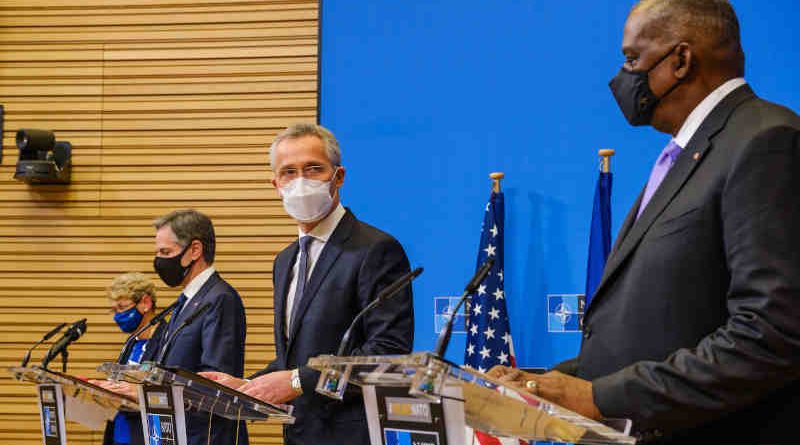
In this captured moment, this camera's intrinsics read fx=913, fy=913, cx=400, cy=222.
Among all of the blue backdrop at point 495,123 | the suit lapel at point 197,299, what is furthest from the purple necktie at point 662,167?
the blue backdrop at point 495,123

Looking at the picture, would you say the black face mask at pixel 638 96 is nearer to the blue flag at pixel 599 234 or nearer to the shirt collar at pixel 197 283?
the shirt collar at pixel 197 283

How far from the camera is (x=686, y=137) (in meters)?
1.95

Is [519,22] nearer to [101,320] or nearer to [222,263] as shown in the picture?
[222,263]

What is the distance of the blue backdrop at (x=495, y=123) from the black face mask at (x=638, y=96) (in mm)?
3185

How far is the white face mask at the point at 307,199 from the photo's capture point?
315cm

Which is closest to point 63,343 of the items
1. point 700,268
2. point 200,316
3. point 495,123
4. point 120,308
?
point 200,316

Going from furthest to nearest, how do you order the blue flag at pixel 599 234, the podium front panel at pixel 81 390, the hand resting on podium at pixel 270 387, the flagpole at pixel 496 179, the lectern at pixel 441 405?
1. the flagpole at pixel 496 179
2. the blue flag at pixel 599 234
3. the podium front panel at pixel 81 390
4. the hand resting on podium at pixel 270 387
5. the lectern at pixel 441 405

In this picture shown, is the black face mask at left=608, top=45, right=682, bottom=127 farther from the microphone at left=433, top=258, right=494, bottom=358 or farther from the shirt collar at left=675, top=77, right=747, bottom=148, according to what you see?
the microphone at left=433, top=258, right=494, bottom=358

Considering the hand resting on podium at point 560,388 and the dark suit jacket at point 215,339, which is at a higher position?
the hand resting on podium at point 560,388

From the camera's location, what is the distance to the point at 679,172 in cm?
185

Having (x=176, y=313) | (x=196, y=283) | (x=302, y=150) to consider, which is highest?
(x=302, y=150)

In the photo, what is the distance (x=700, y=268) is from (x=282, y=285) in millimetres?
1790

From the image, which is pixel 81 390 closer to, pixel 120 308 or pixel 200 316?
pixel 200 316

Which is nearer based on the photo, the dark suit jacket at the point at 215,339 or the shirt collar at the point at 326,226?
the shirt collar at the point at 326,226
